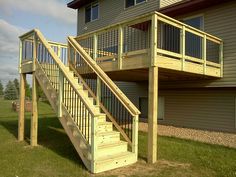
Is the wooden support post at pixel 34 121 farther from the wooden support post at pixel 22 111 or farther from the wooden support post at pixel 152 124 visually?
the wooden support post at pixel 152 124

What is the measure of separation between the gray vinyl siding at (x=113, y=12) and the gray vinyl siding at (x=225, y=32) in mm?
3202

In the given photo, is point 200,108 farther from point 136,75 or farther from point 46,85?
point 46,85

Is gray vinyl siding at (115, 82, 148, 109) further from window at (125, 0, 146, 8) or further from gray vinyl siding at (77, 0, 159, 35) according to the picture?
window at (125, 0, 146, 8)

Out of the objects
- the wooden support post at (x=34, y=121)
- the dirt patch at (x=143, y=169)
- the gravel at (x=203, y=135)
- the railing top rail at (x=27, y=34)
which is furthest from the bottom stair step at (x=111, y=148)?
the railing top rail at (x=27, y=34)

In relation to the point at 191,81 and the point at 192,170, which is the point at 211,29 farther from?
the point at 192,170

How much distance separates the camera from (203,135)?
10.2 meters

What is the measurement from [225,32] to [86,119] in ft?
22.7

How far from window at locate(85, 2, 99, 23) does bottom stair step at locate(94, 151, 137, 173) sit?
1291 cm

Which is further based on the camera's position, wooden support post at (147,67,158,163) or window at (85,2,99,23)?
window at (85,2,99,23)

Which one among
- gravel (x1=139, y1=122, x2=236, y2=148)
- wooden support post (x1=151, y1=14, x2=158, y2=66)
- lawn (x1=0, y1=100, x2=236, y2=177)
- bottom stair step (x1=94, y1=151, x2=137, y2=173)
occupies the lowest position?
lawn (x1=0, y1=100, x2=236, y2=177)

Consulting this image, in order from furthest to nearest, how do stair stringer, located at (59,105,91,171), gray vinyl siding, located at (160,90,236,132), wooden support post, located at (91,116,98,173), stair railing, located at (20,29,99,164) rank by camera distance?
gray vinyl siding, located at (160,90,236,132), stair railing, located at (20,29,99,164), stair stringer, located at (59,105,91,171), wooden support post, located at (91,116,98,173)

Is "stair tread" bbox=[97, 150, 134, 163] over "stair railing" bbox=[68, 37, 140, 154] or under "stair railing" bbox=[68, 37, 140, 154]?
under

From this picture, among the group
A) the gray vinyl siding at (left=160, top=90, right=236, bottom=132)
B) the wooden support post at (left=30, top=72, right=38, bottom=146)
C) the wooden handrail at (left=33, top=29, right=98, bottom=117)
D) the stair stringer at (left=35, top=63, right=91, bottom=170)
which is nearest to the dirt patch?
the stair stringer at (left=35, top=63, right=91, bottom=170)

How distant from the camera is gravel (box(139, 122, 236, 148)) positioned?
9012 mm
